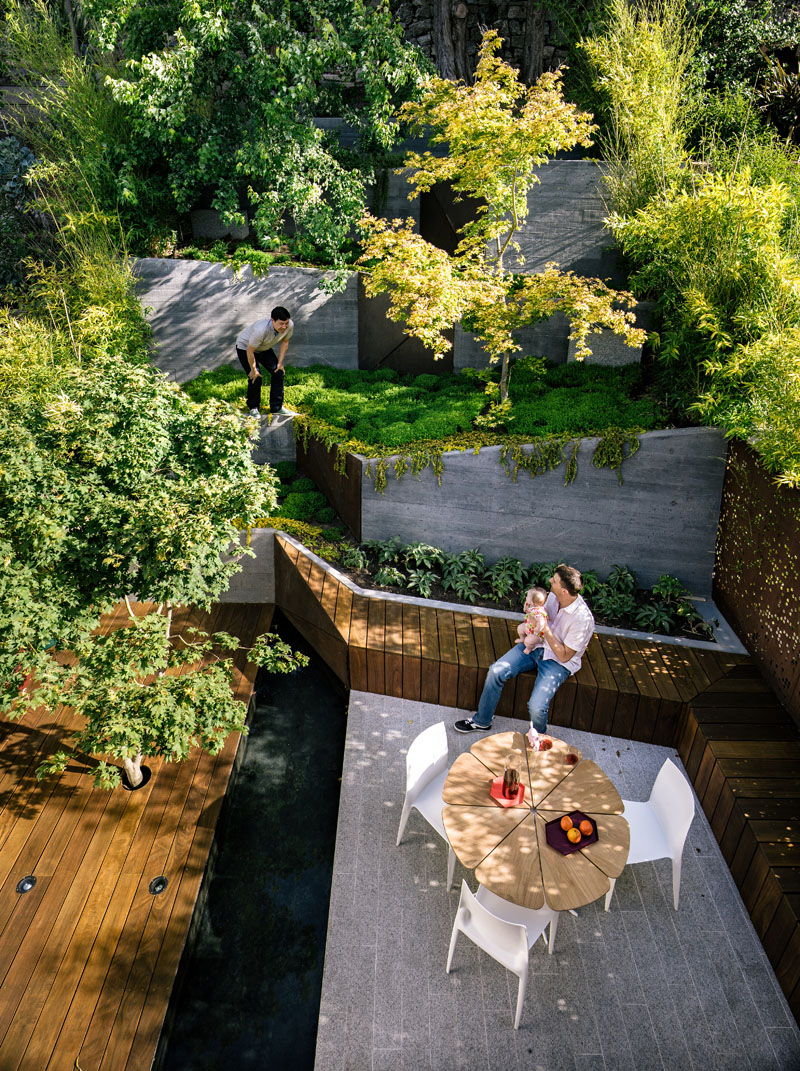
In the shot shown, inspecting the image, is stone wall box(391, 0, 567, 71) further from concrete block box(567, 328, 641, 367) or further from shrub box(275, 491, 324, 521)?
shrub box(275, 491, 324, 521)

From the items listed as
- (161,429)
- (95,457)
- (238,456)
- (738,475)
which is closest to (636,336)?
(738,475)

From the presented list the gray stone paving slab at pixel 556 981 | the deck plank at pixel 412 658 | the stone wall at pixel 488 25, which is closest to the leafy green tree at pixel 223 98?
the stone wall at pixel 488 25

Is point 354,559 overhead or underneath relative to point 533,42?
underneath

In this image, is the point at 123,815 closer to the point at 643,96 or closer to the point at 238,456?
the point at 238,456

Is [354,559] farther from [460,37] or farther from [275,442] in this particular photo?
[460,37]

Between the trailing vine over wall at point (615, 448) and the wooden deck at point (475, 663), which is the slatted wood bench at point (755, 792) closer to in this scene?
the wooden deck at point (475, 663)

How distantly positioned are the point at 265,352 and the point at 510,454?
291cm

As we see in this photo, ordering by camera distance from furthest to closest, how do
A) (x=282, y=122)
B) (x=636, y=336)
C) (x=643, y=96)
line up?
(x=282, y=122) → (x=643, y=96) → (x=636, y=336)

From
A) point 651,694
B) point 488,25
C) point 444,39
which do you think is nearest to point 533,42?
point 488,25

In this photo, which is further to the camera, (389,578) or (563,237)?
(563,237)

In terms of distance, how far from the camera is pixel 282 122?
7.15 metres

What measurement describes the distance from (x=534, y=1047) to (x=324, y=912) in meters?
1.25

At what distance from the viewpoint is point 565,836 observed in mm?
3318

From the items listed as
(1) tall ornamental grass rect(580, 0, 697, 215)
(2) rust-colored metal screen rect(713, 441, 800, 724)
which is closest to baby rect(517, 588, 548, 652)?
(2) rust-colored metal screen rect(713, 441, 800, 724)
